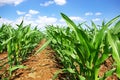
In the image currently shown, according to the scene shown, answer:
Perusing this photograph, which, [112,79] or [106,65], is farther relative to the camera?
[106,65]

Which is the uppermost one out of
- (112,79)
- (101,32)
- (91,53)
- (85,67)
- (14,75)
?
(101,32)

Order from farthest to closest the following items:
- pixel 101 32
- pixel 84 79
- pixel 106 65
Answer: pixel 106 65, pixel 84 79, pixel 101 32

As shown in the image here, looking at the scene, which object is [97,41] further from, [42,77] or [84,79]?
[42,77]

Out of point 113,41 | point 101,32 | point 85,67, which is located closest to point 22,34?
point 85,67

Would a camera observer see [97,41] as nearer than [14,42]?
Yes

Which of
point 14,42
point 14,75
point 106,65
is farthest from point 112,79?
point 14,42

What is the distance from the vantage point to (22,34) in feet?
11.2

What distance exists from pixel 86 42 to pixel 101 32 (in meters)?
0.13

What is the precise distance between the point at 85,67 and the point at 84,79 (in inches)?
4.2

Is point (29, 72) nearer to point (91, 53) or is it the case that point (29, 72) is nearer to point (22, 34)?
point (22, 34)

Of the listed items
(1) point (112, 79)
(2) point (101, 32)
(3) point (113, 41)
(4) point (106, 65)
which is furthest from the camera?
(4) point (106, 65)

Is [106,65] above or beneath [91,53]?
beneath

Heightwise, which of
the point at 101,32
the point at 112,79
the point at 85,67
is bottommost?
the point at 112,79

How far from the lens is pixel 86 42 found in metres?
1.52
